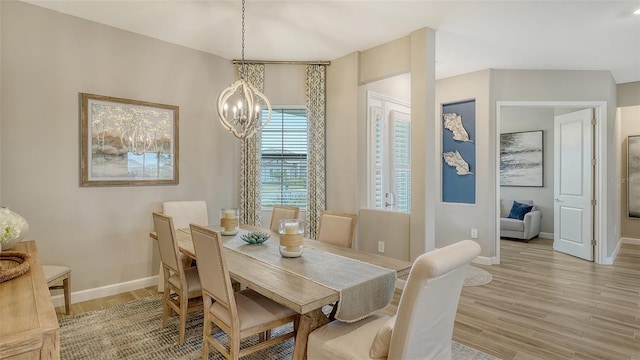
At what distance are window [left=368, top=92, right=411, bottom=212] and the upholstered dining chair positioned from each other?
2790 mm

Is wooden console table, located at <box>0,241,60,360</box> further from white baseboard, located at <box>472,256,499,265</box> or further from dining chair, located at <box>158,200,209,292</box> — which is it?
white baseboard, located at <box>472,256,499,265</box>

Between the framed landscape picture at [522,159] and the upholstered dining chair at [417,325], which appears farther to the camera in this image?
the framed landscape picture at [522,159]

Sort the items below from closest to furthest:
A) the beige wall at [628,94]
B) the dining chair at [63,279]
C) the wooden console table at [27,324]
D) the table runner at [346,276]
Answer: the wooden console table at [27,324] < the table runner at [346,276] < the dining chair at [63,279] < the beige wall at [628,94]

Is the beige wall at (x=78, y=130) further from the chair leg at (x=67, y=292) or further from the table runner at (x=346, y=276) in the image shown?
the table runner at (x=346, y=276)

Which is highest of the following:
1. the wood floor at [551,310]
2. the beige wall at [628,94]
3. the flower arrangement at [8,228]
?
the beige wall at [628,94]

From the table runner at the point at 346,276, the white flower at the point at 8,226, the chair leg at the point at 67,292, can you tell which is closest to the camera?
the white flower at the point at 8,226

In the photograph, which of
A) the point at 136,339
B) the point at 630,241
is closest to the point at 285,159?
the point at 136,339

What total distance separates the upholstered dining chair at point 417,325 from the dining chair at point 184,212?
2483 mm

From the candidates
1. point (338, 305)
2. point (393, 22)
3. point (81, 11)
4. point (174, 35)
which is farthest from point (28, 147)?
point (393, 22)

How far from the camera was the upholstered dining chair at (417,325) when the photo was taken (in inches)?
52.1

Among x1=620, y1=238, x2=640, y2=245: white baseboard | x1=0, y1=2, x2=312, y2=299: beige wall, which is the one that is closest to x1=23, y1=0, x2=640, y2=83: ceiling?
x1=0, y1=2, x2=312, y2=299: beige wall

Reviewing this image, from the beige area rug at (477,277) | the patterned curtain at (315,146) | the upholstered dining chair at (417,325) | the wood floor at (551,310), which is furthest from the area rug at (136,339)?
the patterned curtain at (315,146)

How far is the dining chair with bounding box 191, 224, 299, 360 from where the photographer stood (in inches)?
71.2

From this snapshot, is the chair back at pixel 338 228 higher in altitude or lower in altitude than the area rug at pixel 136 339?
higher
